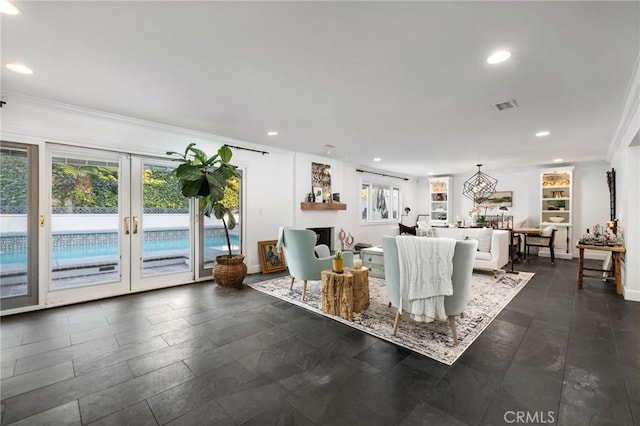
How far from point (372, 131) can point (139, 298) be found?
4.29 m

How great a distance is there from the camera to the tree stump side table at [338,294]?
3.17m

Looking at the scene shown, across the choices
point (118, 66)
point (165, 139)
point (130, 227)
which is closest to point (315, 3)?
point (118, 66)

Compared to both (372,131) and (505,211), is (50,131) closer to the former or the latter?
(372,131)

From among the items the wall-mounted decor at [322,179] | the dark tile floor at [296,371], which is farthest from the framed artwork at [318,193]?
the dark tile floor at [296,371]

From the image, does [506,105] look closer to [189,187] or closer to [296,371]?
[296,371]

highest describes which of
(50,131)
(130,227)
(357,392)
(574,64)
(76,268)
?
(574,64)

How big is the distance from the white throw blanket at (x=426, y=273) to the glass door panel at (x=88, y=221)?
3.91m

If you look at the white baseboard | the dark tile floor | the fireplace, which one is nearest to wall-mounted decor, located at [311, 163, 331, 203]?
the fireplace

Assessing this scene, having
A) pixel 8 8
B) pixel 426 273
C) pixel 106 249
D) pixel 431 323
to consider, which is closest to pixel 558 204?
pixel 431 323

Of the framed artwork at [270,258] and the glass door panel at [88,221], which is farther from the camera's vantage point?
the framed artwork at [270,258]

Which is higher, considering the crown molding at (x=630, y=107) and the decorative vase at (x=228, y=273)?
the crown molding at (x=630, y=107)

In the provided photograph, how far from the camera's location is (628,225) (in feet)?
12.8

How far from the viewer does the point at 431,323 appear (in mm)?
3057

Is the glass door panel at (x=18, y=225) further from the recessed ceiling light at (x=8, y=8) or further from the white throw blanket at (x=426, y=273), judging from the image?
the white throw blanket at (x=426, y=273)
